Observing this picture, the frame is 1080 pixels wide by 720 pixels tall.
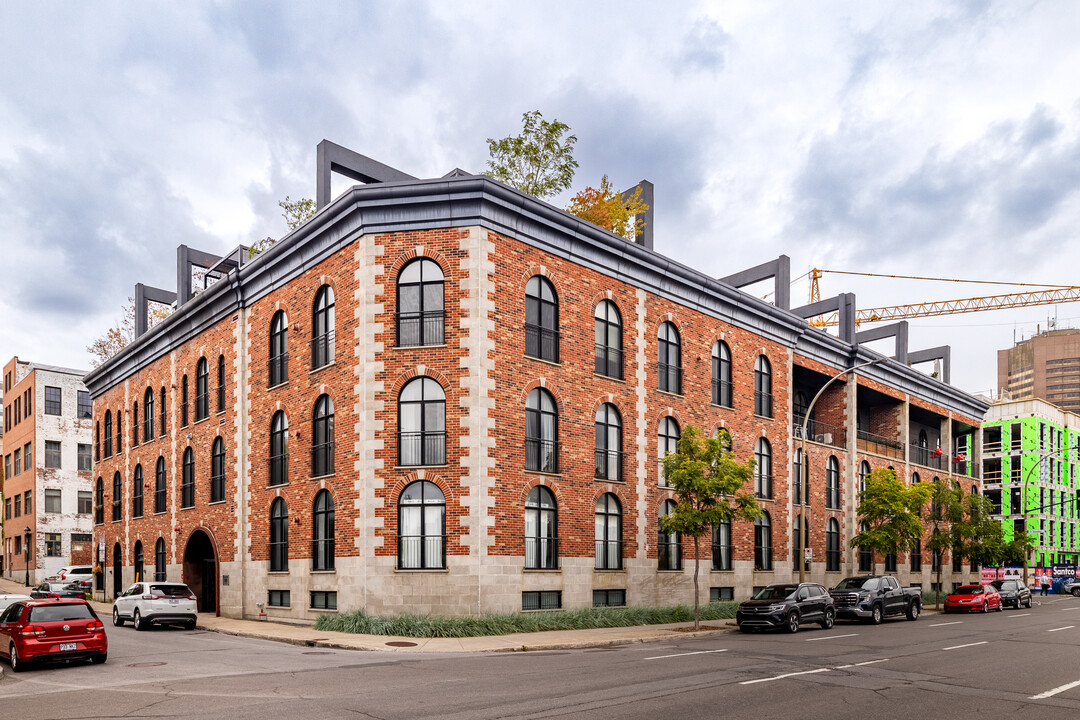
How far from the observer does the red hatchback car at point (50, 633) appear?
18.4 meters

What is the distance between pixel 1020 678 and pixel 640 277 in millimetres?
20339

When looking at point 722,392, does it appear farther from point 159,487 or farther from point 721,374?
point 159,487

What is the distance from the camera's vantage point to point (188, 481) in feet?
133

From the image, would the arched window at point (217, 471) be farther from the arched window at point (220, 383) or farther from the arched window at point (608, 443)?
the arched window at point (608, 443)

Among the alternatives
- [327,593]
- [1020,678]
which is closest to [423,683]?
[1020,678]

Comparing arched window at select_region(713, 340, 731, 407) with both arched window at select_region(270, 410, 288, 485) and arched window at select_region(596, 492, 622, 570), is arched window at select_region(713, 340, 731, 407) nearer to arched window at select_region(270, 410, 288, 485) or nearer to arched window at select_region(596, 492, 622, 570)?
arched window at select_region(596, 492, 622, 570)

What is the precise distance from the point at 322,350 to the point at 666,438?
44.3 feet

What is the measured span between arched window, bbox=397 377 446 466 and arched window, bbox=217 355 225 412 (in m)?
13.3

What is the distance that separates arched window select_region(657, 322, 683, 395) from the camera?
35.0 meters

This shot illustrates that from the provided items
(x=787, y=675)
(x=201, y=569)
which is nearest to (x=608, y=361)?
(x=787, y=675)

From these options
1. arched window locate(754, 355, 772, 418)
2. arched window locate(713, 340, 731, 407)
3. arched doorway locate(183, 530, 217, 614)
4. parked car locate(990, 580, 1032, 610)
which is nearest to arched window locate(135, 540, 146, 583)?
arched doorway locate(183, 530, 217, 614)

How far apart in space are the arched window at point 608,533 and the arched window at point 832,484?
18436mm

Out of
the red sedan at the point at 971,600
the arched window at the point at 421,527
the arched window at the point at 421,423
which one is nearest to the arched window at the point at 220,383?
the arched window at the point at 421,423

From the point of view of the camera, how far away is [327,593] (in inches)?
1137
